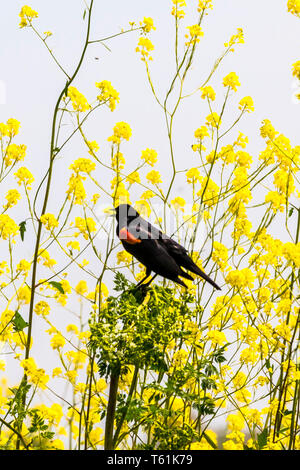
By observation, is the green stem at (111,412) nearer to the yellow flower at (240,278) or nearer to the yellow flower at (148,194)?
the yellow flower at (240,278)

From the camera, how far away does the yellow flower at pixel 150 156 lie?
5910mm

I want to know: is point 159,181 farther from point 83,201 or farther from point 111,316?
point 111,316

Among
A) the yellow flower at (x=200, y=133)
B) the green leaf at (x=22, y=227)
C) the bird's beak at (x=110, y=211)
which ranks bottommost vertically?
the green leaf at (x=22, y=227)

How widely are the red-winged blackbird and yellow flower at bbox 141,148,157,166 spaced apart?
984mm

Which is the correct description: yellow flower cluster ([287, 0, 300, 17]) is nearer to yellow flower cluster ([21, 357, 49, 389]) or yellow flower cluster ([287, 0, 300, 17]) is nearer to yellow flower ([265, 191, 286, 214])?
yellow flower ([265, 191, 286, 214])

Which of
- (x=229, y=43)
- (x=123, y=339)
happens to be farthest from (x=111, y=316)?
(x=229, y=43)

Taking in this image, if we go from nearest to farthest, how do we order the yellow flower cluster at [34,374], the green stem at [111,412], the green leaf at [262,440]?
the green stem at [111,412], the green leaf at [262,440], the yellow flower cluster at [34,374]

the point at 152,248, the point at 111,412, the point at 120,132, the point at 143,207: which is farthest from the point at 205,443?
the point at 120,132

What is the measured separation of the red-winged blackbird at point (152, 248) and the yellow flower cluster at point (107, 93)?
1.03 m

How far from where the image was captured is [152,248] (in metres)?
4.80

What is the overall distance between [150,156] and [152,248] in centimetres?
130

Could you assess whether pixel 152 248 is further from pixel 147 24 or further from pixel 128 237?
pixel 147 24

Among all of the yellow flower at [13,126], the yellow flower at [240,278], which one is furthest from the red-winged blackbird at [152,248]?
the yellow flower at [13,126]

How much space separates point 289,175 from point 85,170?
151 centimetres
